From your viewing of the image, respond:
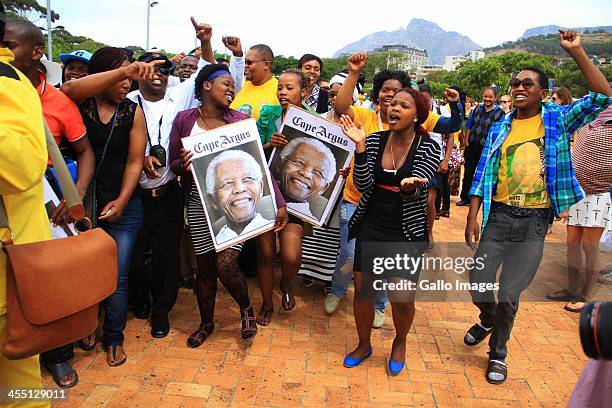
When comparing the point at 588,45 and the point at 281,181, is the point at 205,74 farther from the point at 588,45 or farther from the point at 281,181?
the point at 588,45

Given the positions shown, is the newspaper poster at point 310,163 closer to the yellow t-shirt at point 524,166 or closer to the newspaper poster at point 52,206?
the yellow t-shirt at point 524,166

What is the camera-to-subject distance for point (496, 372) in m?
3.31

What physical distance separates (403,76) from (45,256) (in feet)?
10.4

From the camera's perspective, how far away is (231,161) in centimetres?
336

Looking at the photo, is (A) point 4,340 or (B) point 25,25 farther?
(B) point 25,25

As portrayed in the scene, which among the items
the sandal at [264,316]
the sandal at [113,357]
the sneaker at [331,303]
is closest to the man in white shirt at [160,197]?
the sandal at [113,357]

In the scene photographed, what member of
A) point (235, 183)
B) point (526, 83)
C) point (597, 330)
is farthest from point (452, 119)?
point (597, 330)

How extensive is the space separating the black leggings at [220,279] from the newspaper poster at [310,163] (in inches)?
28.8

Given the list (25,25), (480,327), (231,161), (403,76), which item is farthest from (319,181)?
(25,25)

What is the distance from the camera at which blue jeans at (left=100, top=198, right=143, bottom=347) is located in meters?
3.32

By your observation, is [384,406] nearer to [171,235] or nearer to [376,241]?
[376,241]

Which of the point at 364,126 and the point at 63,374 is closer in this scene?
the point at 63,374

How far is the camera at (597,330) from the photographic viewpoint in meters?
1.11

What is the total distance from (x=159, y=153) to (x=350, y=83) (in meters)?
1.57
